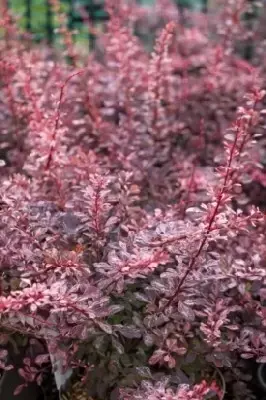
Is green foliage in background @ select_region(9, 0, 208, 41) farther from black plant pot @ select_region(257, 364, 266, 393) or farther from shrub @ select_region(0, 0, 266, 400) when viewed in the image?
black plant pot @ select_region(257, 364, 266, 393)

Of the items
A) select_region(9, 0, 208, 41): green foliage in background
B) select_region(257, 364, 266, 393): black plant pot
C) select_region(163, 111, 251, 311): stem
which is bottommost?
select_region(257, 364, 266, 393): black plant pot

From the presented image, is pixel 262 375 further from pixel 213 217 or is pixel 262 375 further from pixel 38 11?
pixel 38 11

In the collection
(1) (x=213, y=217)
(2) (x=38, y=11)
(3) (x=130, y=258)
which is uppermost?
(1) (x=213, y=217)

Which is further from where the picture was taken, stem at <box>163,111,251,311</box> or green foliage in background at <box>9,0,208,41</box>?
green foliage in background at <box>9,0,208,41</box>

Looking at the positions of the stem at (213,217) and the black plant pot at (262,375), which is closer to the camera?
the stem at (213,217)

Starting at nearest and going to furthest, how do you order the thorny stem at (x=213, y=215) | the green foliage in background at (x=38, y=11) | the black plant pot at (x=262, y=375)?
the thorny stem at (x=213, y=215)
the black plant pot at (x=262, y=375)
the green foliage in background at (x=38, y=11)

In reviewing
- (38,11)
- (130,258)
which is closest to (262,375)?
(130,258)

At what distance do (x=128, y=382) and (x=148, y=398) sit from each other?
21 centimetres

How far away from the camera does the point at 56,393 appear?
181cm

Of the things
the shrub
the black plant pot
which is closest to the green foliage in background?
the shrub

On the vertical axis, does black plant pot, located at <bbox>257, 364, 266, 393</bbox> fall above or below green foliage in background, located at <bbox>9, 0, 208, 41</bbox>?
below

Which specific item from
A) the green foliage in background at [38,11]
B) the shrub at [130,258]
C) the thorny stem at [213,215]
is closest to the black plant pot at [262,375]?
the shrub at [130,258]

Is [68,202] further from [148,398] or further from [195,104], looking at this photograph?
[195,104]

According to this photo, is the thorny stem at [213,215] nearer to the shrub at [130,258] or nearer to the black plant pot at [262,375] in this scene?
the shrub at [130,258]
